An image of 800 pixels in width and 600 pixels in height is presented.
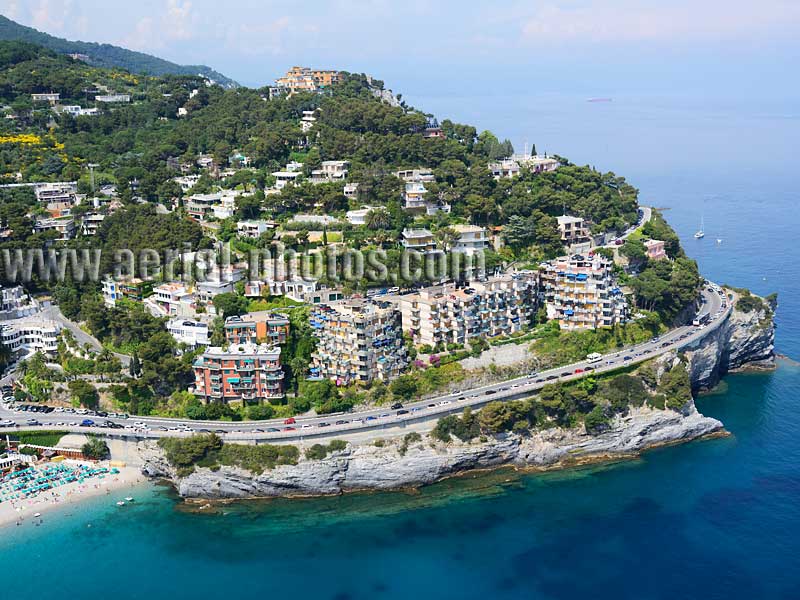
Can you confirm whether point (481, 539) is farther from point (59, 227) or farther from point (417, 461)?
point (59, 227)

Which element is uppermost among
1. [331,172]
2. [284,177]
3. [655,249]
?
[331,172]

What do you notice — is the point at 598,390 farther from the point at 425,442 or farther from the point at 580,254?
the point at 580,254

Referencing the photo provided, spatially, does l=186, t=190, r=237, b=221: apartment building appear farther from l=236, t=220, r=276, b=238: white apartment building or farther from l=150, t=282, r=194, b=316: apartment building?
l=150, t=282, r=194, b=316: apartment building

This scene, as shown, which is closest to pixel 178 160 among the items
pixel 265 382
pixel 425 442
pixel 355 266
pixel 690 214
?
pixel 355 266

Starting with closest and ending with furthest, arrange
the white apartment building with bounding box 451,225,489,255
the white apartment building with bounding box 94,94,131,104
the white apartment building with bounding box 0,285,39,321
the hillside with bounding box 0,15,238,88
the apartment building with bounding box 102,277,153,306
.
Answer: the apartment building with bounding box 102,277,153,306
the white apartment building with bounding box 0,285,39,321
the white apartment building with bounding box 451,225,489,255
the white apartment building with bounding box 94,94,131,104
the hillside with bounding box 0,15,238,88

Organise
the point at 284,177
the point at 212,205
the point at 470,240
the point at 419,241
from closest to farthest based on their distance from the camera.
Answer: the point at 419,241
the point at 470,240
the point at 212,205
the point at 284,177

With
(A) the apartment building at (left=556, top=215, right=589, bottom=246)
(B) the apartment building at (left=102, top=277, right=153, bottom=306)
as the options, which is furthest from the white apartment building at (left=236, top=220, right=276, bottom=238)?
(A) the apartment building at (left=556, top=215, right=589, bottom=246)

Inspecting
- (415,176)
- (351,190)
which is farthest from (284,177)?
(415,176)
